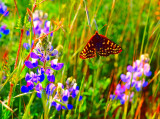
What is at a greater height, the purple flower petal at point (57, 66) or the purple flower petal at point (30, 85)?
the purple flower petal at point (57, 66)

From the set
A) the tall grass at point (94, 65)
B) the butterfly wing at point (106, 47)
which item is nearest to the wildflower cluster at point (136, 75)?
the tall grass at point (94, 65)

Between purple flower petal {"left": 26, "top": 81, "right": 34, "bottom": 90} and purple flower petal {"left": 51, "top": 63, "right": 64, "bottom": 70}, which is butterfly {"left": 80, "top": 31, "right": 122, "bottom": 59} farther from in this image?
purple flower petal {"left": 26, "top": 81, "right": 34, "bottom": 90}

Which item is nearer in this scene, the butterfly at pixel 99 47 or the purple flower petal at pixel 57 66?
the purple flower petal at pixel 57 66

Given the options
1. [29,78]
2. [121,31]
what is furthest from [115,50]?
[121,31]

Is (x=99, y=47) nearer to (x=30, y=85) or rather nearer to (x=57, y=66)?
(x=57, y=66)

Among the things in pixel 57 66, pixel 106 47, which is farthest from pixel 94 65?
pixel 57 66

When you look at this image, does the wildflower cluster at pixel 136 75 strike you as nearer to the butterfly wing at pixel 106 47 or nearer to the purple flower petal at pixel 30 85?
the butterfly wing at pixel 106 47

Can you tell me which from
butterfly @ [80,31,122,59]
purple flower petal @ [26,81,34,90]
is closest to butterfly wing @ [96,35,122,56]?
butterfly @ [80,31,122,59]

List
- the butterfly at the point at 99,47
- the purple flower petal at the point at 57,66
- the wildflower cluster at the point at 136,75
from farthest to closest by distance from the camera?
the wildflower cluster at the point at 136,75 → the butterfly at the point at 99,47 → the purple flower petal at the point at 57,66

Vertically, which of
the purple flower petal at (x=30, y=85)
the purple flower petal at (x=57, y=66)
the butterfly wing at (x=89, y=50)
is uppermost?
the butterfly wing at (x=89, y=50)
